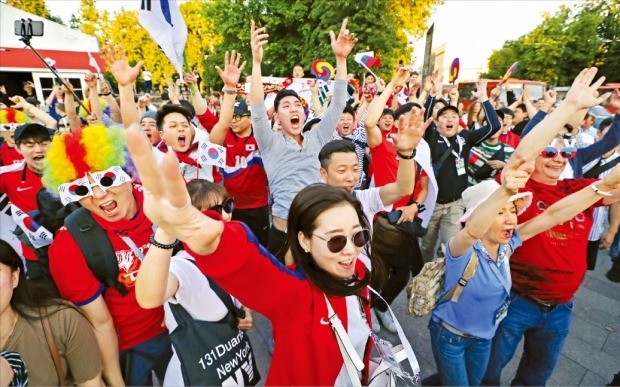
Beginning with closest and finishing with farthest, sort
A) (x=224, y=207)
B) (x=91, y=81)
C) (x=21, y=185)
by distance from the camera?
(x=224, y=207) < (x=21, y=185) < (x=91, y=81)

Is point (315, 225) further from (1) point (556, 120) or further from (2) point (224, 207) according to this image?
(1) point (556, 120)

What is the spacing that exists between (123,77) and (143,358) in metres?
1.91

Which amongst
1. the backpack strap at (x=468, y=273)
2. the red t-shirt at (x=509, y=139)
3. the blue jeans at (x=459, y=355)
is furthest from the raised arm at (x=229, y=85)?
the red t-shirt at (x=509, y=139)

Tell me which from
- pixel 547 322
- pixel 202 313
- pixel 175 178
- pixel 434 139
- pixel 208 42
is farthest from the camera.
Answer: pixel 208 42

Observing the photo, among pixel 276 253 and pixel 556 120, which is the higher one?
pixel 556 120

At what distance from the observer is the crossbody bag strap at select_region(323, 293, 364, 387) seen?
3.96ft

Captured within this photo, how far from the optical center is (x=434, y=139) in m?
4.27

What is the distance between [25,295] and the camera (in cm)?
149

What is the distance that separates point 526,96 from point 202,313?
22.7 feet

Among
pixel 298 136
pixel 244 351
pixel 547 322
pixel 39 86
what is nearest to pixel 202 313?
pixel 244 351

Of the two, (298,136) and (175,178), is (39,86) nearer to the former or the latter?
(298,136)

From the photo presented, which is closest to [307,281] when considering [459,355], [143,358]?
[143,358]

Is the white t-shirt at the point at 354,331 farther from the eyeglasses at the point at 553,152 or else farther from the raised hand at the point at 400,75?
the raised hand at the point at 400,75

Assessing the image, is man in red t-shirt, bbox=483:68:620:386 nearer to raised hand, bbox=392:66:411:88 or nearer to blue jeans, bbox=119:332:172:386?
raised hand, bbox=392:66:411:88
